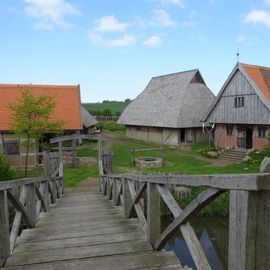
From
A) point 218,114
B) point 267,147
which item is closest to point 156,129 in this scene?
point 218,114

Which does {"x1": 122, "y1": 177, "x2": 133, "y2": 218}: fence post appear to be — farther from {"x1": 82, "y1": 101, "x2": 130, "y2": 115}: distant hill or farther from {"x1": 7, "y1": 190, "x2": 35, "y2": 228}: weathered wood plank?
{"x1": 82, "y1": 101, "x2": 130, "y2": 115}: distant hill

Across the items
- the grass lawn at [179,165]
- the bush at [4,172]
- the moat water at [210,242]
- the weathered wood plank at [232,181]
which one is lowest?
the moat water at [210,242]

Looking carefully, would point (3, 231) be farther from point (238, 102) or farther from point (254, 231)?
point (238, 102)

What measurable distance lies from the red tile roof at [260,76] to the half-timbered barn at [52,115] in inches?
522

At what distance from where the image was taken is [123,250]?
3.83m

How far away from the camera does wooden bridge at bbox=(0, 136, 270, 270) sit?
1.99 meters

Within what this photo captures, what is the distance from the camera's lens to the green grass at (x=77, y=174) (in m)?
16.0

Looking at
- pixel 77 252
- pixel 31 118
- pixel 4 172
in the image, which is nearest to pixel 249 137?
pixel 31 118

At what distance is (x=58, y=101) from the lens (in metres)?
24.1

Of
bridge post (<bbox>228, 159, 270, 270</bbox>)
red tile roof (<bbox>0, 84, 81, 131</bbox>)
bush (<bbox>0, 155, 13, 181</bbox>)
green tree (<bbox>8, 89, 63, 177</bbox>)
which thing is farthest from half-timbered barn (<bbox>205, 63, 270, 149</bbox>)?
bridge post (<bbox>228, 159, 270, 270</bbox>)

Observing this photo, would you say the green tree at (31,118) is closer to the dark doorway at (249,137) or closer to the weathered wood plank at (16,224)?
the weathered wood plank at (16,224)

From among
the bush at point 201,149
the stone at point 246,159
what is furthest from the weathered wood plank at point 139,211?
the bush at point 201,149

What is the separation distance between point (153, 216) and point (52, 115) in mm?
19782

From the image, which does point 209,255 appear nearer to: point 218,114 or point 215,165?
point 215,165
